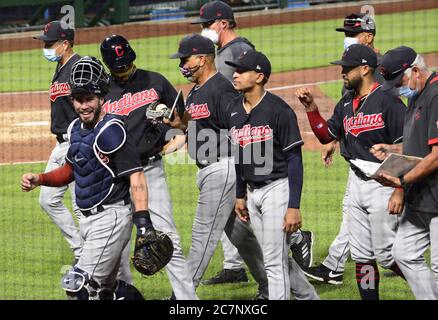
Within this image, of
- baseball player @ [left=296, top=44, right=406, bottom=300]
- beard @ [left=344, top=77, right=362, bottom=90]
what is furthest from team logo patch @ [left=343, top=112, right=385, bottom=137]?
beard @ [left=344, top=77, right=362, bottom=90]

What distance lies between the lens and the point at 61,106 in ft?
27.3

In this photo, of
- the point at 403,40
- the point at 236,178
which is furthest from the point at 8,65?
the point at 236,178

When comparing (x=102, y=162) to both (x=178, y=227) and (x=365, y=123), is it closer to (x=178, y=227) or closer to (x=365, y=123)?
(x=365, y=123)

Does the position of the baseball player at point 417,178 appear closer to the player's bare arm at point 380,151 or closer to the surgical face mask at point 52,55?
the player's bare arm at point 380,151

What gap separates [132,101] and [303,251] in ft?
5.61

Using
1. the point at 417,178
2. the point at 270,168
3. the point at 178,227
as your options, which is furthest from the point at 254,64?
the point at 178,227

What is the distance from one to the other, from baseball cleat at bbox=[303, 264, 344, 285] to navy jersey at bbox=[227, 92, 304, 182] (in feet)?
4.75

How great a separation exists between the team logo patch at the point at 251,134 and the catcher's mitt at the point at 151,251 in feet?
2.86

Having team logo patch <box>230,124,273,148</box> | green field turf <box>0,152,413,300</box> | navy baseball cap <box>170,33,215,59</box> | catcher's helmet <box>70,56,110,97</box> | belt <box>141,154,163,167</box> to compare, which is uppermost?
navy baseball cap <box>170,33,215,59</box>

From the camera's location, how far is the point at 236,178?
687 centimetres

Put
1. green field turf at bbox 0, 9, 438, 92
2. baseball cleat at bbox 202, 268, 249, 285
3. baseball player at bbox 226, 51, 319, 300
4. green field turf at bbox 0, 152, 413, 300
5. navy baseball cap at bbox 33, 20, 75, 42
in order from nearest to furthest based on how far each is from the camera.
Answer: baseball player at bbox 226, 51, 319, 300 < green field turf at bbox 0, 152, 413, 300 < baseball cleat at bbox 202, 268, 249, 285 < navy baseball cap at bbox 33, 20, 75, 42 < green field turf at bbox 0, 9, 438, 92

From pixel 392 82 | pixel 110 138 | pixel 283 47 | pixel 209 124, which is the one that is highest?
pixel 392 82

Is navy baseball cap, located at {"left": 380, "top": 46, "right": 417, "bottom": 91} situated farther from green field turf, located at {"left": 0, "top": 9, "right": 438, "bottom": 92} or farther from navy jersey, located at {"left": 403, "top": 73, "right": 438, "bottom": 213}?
green field turf, located at {"left": 0, "top": 9, "right": 438, "bottom": 92}

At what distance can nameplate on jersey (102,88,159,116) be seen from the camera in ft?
23.0
